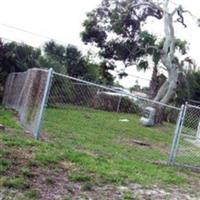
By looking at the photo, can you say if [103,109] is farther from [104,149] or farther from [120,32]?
[104,149]

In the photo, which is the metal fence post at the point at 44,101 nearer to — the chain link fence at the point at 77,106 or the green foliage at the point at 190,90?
the chain link fence at the point at 77,106

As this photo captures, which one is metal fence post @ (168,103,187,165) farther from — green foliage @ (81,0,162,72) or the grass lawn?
green foliage @ (81,0,162,72)

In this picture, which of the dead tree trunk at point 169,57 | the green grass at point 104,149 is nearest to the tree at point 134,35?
the dead tree trunk at point 169,57

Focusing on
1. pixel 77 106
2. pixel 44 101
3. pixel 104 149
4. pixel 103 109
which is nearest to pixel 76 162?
pixel 44 101

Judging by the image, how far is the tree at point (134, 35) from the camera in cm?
2290

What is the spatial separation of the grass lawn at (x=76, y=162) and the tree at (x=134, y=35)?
9.71 meters

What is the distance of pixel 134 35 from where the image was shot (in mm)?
26266

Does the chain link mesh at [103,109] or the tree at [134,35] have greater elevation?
the tree at [134,35]

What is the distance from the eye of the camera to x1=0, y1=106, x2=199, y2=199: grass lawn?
652cm

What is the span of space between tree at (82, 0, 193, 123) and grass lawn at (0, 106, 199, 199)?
9711mm

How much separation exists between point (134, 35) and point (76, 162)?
744 inches

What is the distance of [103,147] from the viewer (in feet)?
36.6

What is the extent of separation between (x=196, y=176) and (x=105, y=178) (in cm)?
308

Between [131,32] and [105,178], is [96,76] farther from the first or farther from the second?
[105,178]
